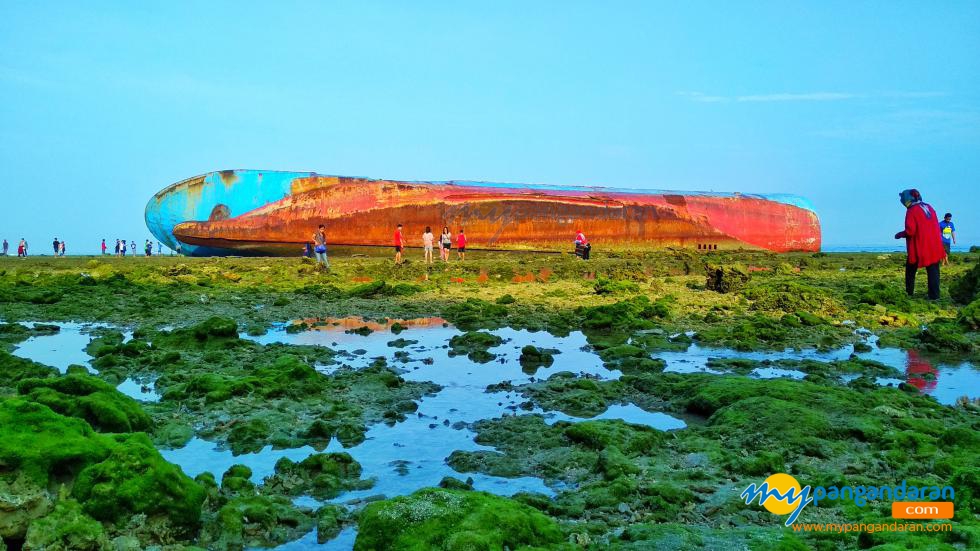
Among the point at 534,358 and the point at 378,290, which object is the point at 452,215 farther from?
the point at 534,358

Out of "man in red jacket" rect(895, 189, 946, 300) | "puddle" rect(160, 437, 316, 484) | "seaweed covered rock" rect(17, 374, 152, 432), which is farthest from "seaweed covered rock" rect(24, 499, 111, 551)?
"man in red jacket" rect(895, 189, 946, 300)

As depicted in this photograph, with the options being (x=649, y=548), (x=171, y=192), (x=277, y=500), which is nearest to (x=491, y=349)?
(x=277, y=500)

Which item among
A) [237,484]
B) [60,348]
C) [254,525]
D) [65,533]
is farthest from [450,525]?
[60,348]

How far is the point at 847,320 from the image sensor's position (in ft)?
44.3

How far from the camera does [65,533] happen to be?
3760mm

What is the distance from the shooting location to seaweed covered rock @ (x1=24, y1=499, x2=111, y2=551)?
12.1 feet

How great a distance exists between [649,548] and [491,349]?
6.71m

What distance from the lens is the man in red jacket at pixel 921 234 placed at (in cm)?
1506

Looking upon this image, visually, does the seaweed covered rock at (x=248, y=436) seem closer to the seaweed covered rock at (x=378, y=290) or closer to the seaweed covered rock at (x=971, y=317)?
the seaweed covered rock at (x=971, y=317)

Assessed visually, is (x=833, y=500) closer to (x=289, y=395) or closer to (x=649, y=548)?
(x=649, y=548)

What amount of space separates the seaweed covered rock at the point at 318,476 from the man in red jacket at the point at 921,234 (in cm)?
1329

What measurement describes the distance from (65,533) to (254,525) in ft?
3.25

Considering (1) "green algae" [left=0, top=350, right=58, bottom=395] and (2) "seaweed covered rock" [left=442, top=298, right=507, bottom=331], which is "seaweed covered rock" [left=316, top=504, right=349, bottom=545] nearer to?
(1) "green algae" [left=0, top=350, right=58, bottom=395]

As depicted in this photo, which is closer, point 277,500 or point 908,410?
point 277,500
